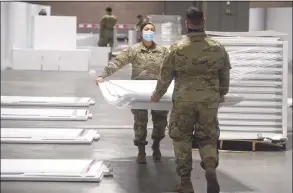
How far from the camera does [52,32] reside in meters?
15.2

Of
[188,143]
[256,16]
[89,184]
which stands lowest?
[89,184]

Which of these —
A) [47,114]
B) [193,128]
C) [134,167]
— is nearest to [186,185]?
[193,128]

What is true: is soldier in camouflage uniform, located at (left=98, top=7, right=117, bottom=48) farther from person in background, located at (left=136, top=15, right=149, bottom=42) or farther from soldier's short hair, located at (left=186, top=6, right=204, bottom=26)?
soldier's short hair, located at (left=186, top=6, right=204, bottom=26)

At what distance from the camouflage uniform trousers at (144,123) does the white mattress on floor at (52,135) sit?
1205 mm

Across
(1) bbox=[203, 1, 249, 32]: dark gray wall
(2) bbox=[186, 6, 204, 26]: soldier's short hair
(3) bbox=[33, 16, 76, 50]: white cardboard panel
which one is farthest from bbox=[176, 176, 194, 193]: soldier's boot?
(3) bbox=[33, 16, 76, 50]: white cardboard panel

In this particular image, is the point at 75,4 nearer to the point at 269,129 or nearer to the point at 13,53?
the point at 13,53

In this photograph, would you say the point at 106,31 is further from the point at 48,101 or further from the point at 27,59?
the point at 48,101

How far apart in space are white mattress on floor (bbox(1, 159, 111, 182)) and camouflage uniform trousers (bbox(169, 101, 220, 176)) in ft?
3.24

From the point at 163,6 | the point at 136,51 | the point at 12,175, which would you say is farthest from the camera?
the point at 163,6

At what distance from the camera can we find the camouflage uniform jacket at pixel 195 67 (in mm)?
4781

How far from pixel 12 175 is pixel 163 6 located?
58.8 feet

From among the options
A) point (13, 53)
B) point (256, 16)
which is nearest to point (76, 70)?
point (13, 53)

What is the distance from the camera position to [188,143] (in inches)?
196

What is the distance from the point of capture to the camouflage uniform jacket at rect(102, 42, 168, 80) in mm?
6035
